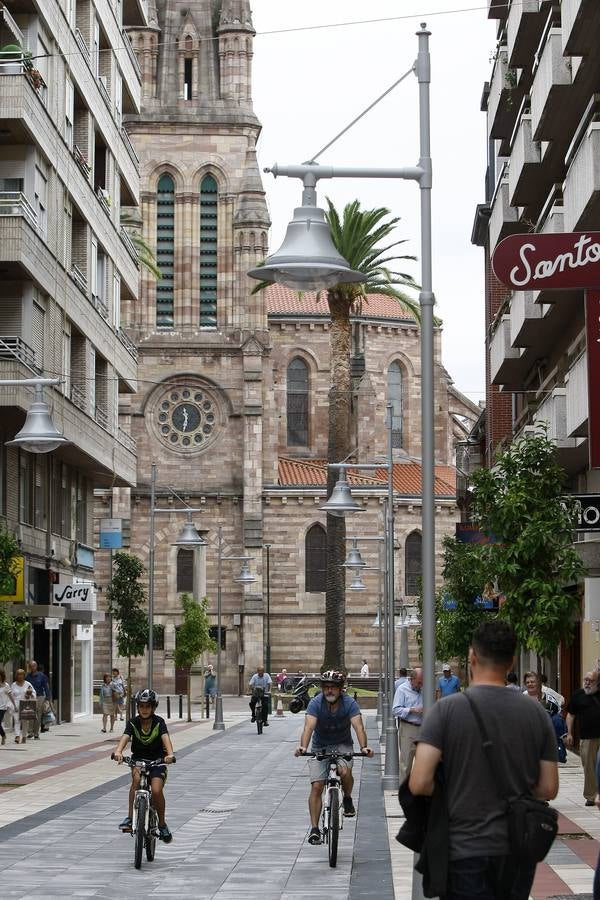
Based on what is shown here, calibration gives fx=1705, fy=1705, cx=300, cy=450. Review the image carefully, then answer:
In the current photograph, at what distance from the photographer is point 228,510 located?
3130 inches

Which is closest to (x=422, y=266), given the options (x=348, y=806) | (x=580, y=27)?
(x=348, y=806)

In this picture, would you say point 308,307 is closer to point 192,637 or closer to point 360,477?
point 360,477

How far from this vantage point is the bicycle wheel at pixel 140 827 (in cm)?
1466

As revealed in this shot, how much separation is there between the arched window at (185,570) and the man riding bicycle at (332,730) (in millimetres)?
64454

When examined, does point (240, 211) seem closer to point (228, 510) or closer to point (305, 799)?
point (228, 510)

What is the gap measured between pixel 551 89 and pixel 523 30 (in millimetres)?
6988

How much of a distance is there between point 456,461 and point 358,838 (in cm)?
7387

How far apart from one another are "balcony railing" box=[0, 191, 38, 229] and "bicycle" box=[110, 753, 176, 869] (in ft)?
69.1

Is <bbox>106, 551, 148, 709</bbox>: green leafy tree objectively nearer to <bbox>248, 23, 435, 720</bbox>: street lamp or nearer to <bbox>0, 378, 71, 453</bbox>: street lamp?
<bbox>0, 378, 71, 453</bbox>: street lamp

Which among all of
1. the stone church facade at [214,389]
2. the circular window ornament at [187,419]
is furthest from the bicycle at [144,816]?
the circular window ornament at [187,419]

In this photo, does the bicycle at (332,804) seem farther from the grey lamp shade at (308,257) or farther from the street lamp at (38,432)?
the street lamp at (38,432)

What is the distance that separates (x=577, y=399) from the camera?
81.0ft

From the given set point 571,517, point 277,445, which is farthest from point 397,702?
point 277,445

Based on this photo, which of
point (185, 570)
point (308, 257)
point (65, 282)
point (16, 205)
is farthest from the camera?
point (185, 570)
